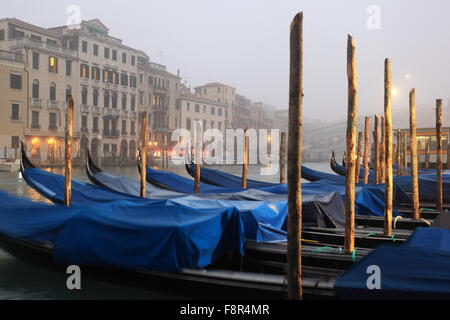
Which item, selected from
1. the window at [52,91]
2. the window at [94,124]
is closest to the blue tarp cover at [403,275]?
the window at [52,91]

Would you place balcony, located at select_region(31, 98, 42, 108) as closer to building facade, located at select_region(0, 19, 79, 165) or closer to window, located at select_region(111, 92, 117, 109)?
building facade, located at select_region(0, 19, 79, 165)

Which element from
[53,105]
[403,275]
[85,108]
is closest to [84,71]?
[85,108]

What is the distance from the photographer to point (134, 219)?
5094mm

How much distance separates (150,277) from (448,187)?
27.0 ft

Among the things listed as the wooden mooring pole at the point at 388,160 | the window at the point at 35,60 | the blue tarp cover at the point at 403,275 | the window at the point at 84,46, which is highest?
the window at the point at 84,46

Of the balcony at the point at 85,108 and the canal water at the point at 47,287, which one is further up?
the balcony at the point at 85,108

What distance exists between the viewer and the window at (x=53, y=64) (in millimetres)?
30703

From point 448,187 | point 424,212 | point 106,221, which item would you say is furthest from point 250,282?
point 448,187

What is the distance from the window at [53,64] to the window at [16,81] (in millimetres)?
2616

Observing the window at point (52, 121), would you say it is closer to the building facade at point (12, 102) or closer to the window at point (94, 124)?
the building facade at point (12, 102)

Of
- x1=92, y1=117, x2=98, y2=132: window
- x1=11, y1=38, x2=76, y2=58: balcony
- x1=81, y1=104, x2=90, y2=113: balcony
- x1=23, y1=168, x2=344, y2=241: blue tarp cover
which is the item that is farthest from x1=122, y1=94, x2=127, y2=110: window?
A: x1=23, y1=168, x2=344, y2=241: blue tarp cover

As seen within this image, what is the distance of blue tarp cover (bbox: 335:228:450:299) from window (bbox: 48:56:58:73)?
30.5 m

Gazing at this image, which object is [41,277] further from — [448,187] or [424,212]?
[448,187]

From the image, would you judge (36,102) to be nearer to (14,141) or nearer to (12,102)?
(12,102)
